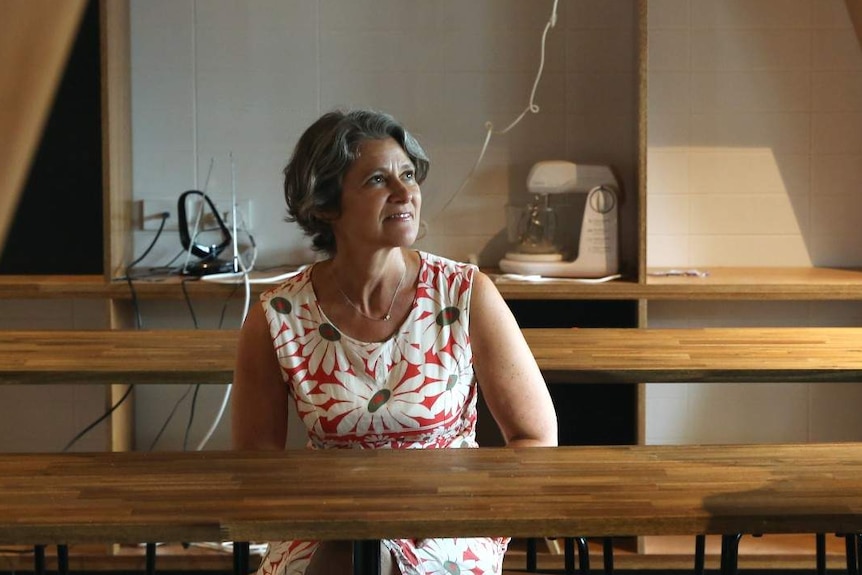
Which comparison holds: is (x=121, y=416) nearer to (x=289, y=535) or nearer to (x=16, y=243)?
(x=16, y=243)

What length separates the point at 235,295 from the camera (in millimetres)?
3191

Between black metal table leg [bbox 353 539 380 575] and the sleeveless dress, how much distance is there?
51cm

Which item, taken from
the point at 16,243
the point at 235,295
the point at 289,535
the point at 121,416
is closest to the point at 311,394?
the point at 289,535

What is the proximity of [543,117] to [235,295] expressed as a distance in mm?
1099

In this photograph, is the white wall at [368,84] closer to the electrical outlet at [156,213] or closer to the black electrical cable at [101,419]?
the electrical outlet at [156,213]

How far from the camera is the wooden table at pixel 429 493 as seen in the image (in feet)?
3.80

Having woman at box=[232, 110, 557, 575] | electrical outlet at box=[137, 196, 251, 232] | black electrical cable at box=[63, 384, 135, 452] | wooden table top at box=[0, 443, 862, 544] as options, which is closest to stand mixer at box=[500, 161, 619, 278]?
electrical outlet at box=[137, 196, 251, 232]

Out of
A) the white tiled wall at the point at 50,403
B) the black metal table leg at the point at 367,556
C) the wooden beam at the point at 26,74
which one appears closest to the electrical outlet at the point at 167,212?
the white tiled wall at the point at 50,403

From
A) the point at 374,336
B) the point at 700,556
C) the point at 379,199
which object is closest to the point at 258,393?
the point at 374,336

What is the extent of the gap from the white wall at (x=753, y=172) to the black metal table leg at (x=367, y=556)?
2.33 metres

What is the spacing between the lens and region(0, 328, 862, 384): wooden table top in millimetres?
2051

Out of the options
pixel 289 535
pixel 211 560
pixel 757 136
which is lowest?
pixel 211 560

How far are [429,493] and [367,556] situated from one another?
10 centimetres

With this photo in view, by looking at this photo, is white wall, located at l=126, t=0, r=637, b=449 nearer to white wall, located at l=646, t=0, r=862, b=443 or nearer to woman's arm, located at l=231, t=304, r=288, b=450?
white wall, located at l=646, t=0, r=862, b=443
